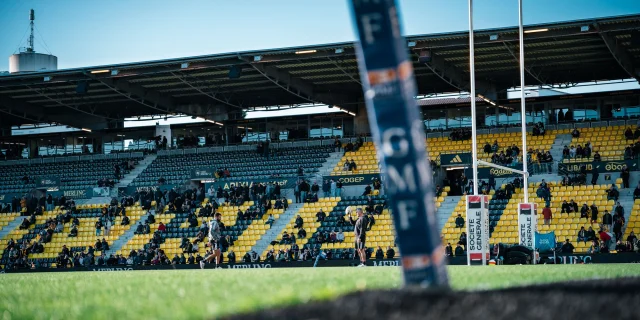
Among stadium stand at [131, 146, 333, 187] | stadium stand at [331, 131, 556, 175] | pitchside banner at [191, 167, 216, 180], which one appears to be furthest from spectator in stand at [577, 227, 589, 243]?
pitchside banner at [191, 167, 216, 180]

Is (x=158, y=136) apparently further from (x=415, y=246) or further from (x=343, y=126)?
(x=415, y=246)

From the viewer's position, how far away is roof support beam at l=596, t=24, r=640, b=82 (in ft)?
128

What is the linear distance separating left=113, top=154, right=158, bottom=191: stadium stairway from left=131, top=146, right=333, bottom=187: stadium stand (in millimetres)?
513

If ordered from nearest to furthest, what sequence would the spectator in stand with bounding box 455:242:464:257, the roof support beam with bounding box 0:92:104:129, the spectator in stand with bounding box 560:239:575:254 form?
the spectator in stand with bounding box 560:239:575:254, the spectator in stand with bounding box 455:242:464:257, the roof support beam with bounding box 0:92:104:129

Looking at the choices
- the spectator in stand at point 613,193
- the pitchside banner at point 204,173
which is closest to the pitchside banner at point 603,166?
the spectator in stand at point 613,193

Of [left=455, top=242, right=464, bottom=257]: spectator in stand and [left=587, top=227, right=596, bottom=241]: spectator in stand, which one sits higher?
[left=587, top=227, right=596, bottom=241]: spectator in stand

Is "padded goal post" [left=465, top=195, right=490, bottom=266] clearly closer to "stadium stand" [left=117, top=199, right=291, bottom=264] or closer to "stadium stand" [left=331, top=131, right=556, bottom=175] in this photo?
"stadium stand" [left=331, top=131, right=556, bottom=175]

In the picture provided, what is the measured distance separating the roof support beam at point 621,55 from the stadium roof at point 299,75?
5 cm

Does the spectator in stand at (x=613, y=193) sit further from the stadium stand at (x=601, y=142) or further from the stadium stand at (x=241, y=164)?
the stadium stand at (x=241, y=164)

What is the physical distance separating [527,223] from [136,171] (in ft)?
103

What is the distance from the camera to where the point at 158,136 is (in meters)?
56.1

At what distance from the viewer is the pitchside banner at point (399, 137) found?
587 cm

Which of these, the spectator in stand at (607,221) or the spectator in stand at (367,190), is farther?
the spectator in stand at (367,190)

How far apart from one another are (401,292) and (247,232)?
37.1m
